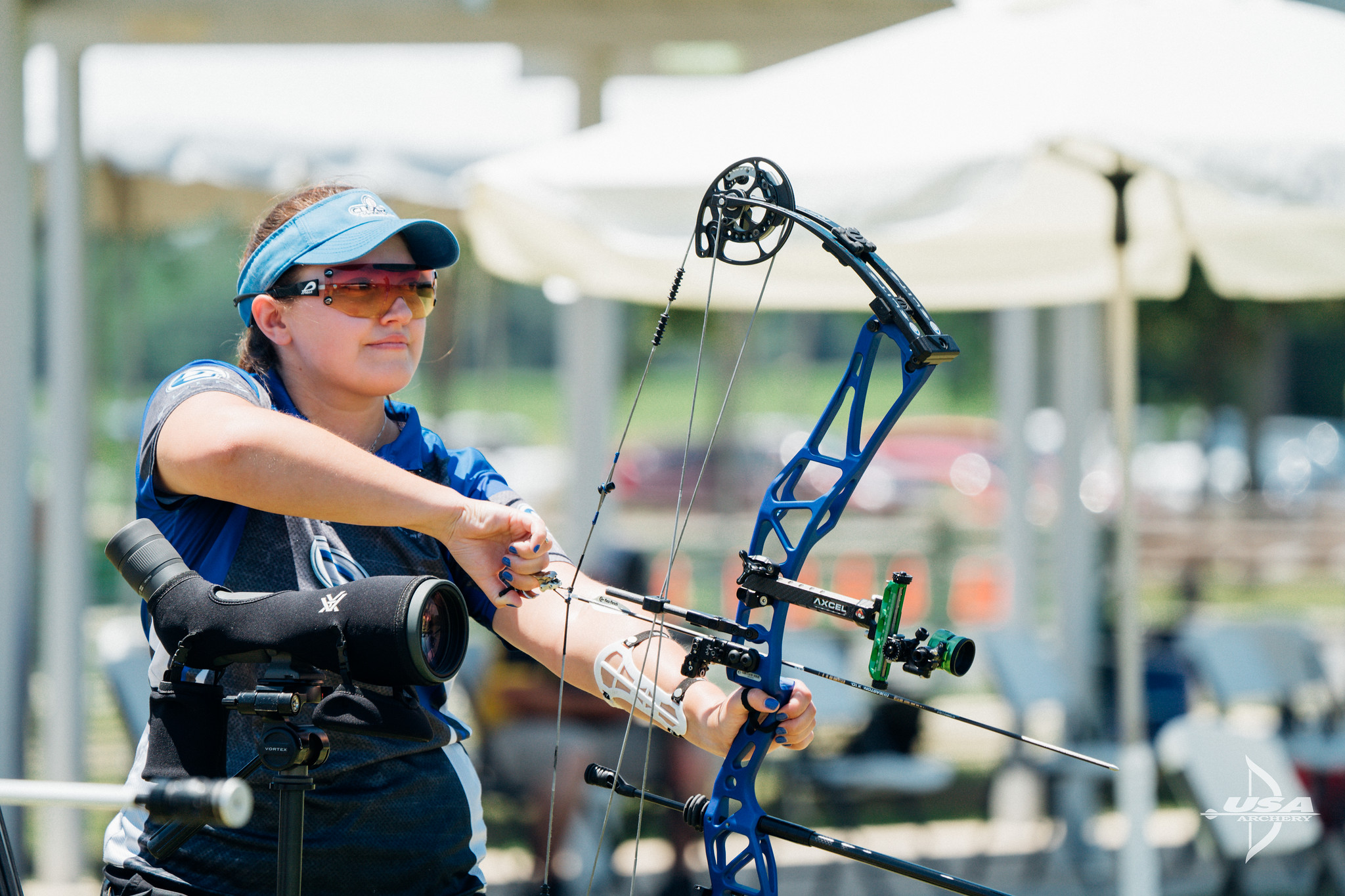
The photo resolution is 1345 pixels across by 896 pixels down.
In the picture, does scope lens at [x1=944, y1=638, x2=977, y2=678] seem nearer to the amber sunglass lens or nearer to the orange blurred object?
the amber sunglass lens

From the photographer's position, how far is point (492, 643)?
6.07 meters

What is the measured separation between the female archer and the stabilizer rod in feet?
0.32

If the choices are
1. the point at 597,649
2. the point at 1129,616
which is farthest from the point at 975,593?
the point at 597,649

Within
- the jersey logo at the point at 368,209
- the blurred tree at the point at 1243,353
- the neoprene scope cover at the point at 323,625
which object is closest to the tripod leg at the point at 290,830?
the neoprene scope cover at the point at 323,625

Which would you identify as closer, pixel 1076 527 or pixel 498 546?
pixel 498 546

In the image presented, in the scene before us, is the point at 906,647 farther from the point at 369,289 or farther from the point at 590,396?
the point at 590,396

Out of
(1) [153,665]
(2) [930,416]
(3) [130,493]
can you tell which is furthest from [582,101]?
(2) [930,416]

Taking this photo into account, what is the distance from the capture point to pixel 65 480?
468 centimetres

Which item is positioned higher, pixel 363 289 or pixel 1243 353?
pixel 1243 353

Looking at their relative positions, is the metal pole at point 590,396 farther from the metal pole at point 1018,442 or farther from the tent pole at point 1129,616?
the tent pole at point 1129,616

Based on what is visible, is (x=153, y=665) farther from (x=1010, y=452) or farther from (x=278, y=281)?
(x=1010, y=452)

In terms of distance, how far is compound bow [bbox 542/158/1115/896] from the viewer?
1.51m
